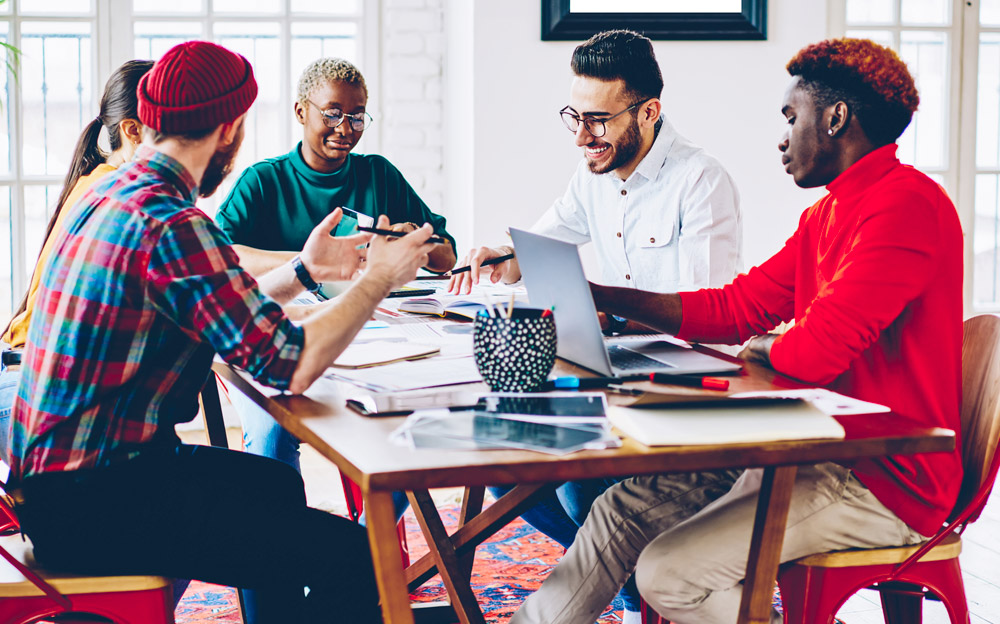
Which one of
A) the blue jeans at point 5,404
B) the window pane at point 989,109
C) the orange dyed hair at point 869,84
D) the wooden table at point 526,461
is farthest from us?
the window pane at point 989,109

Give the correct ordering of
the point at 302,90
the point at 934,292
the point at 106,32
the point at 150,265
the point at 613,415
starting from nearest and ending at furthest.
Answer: the point at 613,415, the point at 150,265, the point at 934,292, the point at 302,90, the point at 106,32

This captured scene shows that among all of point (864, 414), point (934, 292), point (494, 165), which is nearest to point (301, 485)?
point (864, 414)

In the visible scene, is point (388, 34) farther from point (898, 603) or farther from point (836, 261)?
point (898, 603)

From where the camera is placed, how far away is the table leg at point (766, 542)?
1144 mm

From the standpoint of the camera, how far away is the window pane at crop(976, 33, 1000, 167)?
416 centimetres

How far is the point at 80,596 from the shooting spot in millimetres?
1238

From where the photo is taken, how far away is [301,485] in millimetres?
1541

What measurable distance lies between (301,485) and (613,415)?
653 millimetres

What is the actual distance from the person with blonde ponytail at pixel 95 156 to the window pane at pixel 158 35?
1.66 m

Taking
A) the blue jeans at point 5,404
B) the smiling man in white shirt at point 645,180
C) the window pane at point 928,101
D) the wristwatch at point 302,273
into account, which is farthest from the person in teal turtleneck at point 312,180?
the window pane at point 928,101

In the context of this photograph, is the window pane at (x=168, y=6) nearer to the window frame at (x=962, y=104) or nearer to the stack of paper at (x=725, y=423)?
the window frame at (x=962, y=104)

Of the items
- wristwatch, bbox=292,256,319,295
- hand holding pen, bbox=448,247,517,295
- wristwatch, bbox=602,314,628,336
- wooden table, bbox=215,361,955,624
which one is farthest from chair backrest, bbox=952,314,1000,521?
wristwatch, bbox=292,256,319,295

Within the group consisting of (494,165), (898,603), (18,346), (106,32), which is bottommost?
(898,603)

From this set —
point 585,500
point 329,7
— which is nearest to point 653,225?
point 585,500
